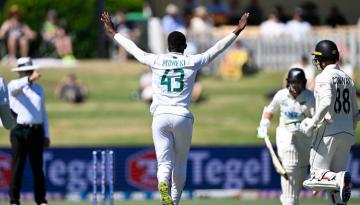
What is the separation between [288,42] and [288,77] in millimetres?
14580

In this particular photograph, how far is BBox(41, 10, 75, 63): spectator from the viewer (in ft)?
96.6

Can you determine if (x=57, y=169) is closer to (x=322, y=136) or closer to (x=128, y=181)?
(x=128, y=181)

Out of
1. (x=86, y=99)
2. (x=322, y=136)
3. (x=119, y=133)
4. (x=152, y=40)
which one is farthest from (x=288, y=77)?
(x=152, y=40)

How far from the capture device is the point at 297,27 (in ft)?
95.9

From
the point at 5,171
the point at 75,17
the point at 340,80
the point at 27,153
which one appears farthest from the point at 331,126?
the point at 75,17

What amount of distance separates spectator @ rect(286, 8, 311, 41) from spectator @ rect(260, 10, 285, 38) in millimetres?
173

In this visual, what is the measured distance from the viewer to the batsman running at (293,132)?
1475 centimetres

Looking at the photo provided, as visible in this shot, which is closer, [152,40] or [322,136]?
[322,136]

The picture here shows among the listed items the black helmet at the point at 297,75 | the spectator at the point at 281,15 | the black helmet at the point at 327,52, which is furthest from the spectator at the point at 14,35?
the black helmet at the point at 327,52

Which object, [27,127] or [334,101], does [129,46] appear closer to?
[334,101]

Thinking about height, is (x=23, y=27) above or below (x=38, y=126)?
above

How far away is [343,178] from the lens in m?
13.1

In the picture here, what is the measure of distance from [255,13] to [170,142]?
1731cm

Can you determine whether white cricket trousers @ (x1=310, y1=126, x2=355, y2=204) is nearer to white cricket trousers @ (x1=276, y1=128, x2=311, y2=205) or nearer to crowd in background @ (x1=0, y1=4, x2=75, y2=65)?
white cricket trousers @ (x1=276, y1=128, x2=311, y2=205)
